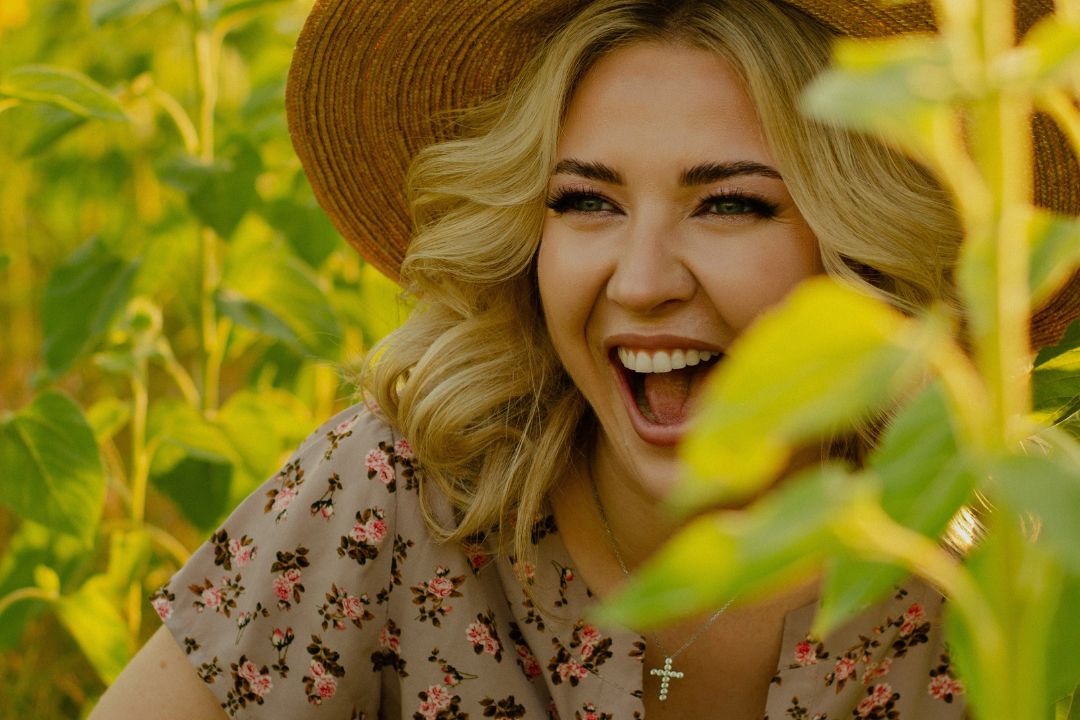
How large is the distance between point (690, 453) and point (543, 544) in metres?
1.34

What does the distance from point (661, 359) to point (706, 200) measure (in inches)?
6.5

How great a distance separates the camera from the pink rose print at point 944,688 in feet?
5.40

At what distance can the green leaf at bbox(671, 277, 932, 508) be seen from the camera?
348mm

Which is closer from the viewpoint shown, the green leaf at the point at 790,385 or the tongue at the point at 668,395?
the green leaf at the point at 790,385

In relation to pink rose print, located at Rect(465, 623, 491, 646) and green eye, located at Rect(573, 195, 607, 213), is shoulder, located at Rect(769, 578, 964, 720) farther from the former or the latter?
green eye, located at Rect(573, 195, 607, 213)

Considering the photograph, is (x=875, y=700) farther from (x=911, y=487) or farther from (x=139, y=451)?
(x=911, y=487)

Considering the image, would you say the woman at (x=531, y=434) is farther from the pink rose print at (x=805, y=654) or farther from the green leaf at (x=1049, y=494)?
the green leaf at (x=1049, y=494)

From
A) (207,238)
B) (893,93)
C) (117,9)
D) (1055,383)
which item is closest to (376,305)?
(207,238)

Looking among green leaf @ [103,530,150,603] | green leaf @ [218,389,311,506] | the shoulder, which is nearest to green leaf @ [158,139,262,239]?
green leaf @ [218,389,311,506]

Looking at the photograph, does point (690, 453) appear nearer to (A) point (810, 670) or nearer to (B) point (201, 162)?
(A) point (810, 670)

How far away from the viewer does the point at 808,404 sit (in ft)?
1.15

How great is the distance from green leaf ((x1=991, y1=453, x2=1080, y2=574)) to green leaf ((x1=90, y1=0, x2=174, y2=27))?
5.23 feet

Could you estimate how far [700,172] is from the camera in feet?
4.57

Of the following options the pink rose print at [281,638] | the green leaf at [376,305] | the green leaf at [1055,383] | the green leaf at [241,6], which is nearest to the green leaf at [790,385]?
the green leaf at [1055,383]
